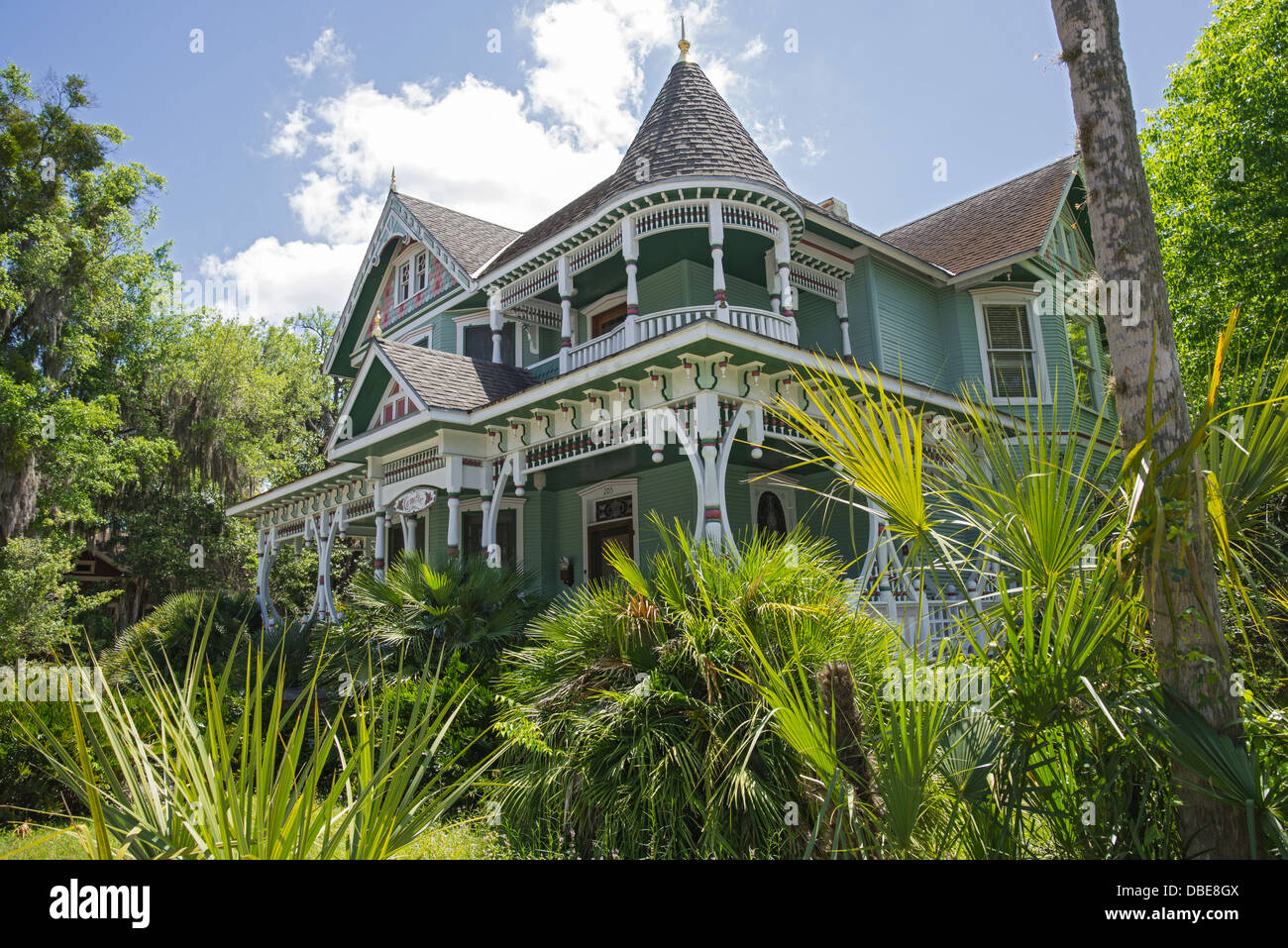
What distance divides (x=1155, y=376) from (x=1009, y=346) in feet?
43.2

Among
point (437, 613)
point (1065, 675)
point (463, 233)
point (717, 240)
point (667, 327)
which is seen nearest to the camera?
point (1065, 675)

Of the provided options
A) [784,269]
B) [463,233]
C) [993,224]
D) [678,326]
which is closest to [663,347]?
→ [678,326]

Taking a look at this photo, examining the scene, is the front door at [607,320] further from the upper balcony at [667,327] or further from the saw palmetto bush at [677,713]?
the saw palmetto bush at [677,713]

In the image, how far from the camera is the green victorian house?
10.3 meters

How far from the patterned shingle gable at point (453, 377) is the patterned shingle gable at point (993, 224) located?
8.73 m

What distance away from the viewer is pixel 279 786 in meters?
2.39

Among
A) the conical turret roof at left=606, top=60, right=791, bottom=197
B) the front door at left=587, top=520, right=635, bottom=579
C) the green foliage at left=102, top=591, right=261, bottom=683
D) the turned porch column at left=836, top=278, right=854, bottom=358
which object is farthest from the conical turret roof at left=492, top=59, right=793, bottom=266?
the green foliage at left=102, top=591, right=261, bottom=683

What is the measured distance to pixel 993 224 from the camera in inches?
659

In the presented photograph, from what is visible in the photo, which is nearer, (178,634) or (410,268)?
(178,634)

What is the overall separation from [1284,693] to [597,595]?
4450 mm

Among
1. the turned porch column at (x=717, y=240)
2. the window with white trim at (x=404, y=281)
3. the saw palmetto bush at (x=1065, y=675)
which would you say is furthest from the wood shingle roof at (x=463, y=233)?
the saw palmetto bush at (x=1065, y=675)

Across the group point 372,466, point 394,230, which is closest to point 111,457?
point 394,230

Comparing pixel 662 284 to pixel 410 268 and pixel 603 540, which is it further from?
pixel 410 268

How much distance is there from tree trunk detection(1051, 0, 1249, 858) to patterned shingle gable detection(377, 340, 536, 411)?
9.81 meters
